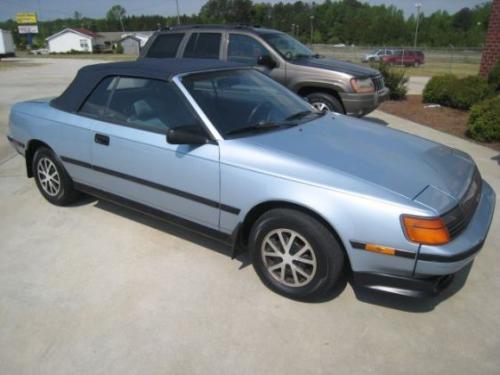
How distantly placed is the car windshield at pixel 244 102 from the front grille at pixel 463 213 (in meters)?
1.44

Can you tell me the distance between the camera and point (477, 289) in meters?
3.21

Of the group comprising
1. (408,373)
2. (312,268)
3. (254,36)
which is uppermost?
(254,36)

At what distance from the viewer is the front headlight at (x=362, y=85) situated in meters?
7.04

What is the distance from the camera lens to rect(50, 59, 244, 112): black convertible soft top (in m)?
3.59

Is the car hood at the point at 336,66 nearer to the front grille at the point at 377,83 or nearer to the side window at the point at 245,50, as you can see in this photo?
the front grille at the point at 377,83

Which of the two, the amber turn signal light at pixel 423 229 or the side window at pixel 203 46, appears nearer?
the amber turn signal light at pixel 423 229

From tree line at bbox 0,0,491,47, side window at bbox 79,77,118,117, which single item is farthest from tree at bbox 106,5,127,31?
side window at bbox 79,77,118,117

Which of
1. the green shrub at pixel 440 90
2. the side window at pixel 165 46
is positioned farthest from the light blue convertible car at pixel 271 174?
the green shrub at pixel 440 90

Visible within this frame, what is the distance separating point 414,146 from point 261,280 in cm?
166

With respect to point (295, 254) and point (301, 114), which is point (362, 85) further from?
point (295, 254)

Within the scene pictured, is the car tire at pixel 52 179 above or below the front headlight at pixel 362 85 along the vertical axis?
below

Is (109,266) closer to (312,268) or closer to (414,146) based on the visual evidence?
(312,268)

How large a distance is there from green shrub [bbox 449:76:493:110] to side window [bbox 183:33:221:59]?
6.17 meters

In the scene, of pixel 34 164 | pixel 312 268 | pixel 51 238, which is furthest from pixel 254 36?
pixel 312 268
